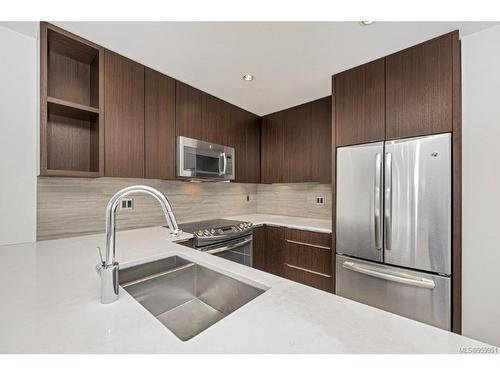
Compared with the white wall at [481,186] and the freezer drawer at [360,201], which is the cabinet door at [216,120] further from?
the white wall at [481,186]

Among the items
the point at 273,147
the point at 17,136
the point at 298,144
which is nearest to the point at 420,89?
the point at 298,144

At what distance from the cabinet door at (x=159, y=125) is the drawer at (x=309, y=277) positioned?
1521 mm

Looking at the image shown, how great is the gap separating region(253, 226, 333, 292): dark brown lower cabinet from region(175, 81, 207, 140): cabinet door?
122cm

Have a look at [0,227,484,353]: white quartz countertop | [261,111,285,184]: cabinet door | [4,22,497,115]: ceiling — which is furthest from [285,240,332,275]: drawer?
[4,22,497,115]: ceiling

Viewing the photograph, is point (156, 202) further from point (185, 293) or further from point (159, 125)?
point (185, 293)

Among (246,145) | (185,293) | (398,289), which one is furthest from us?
(246,145)

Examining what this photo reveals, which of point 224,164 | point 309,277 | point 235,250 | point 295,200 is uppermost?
point 224,164

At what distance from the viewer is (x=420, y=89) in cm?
159

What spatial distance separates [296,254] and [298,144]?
4.15 feet

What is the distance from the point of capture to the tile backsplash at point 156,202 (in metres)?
1.63

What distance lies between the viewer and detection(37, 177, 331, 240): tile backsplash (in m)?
1.63

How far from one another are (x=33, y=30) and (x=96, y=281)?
63.3 inches

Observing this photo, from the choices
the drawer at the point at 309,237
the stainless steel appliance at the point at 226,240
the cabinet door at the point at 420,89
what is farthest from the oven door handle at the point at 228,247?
the cabinet door at the point at 420,89
